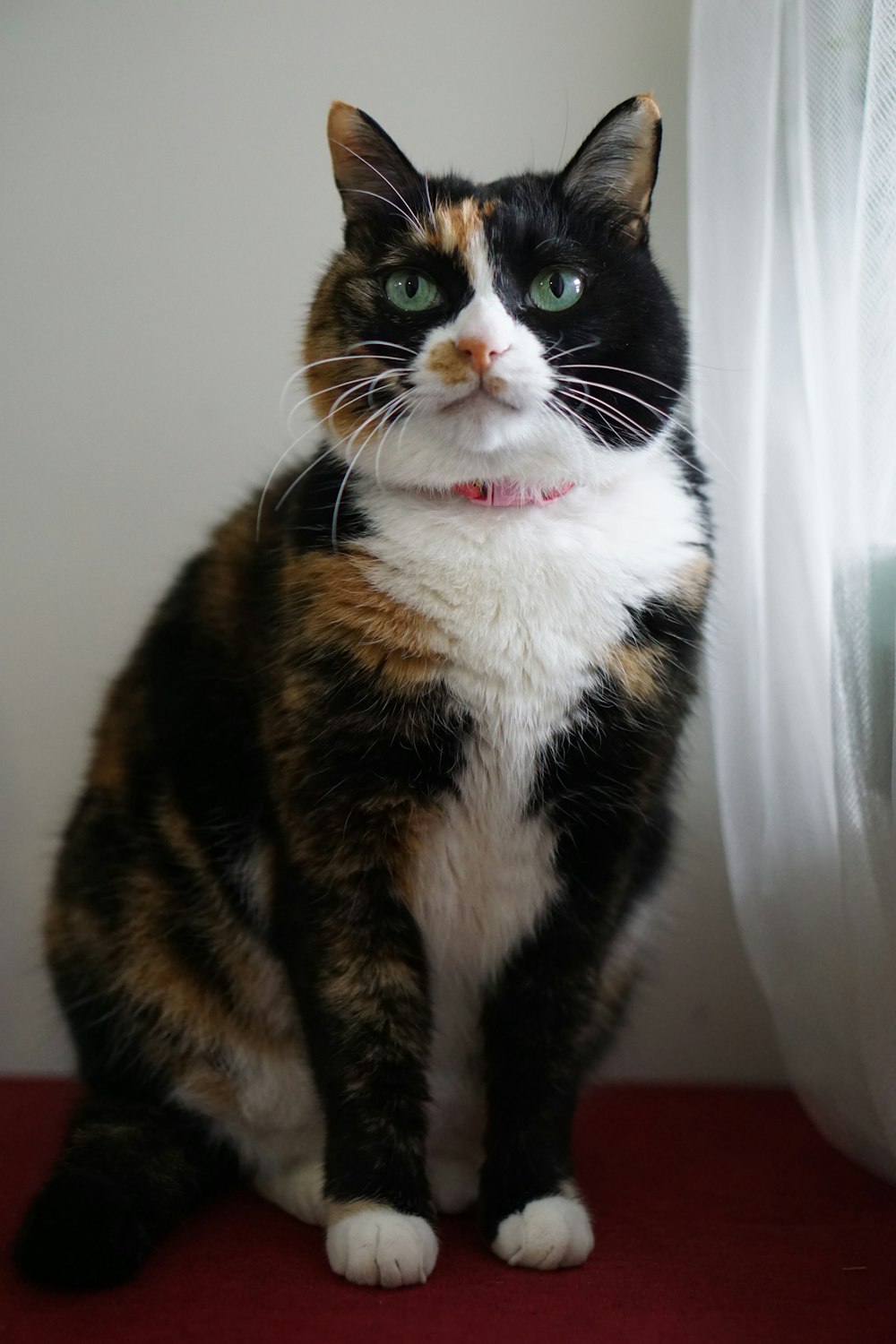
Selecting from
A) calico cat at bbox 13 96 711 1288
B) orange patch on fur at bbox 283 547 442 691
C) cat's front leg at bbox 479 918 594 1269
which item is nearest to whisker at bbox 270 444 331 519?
calico cat at bbox 13 96 711 1288

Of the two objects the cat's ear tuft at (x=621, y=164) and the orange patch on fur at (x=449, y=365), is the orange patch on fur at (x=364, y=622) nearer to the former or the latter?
the orange patch on fur at (x=449, y=365)

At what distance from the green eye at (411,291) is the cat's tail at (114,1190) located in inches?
31.7

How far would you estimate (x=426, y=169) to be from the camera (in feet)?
4.99

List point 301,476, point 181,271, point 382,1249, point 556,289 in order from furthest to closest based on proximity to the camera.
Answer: point 181,271 < point 301,476 < point 556,289 < point 382,1249

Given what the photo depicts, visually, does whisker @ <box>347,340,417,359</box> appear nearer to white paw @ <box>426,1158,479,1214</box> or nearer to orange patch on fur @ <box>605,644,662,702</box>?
→ orange patch on fur @ <box>605,644,662,702</box>

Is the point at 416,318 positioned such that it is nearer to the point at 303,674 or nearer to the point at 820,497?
the point at 303,674

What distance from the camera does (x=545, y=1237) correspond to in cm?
99

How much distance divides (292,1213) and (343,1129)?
191 millimetres

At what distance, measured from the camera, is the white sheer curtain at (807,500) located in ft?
3.43

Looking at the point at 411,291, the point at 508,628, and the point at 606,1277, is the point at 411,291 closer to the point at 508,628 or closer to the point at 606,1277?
the point at 508,628

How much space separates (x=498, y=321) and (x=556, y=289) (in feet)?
0.34

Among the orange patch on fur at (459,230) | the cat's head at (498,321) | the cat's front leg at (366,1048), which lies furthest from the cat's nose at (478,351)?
the cat's front leg at (366,1048)

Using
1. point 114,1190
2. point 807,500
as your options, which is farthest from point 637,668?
point 114,1190

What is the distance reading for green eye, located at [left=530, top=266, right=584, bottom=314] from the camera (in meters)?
1.04
